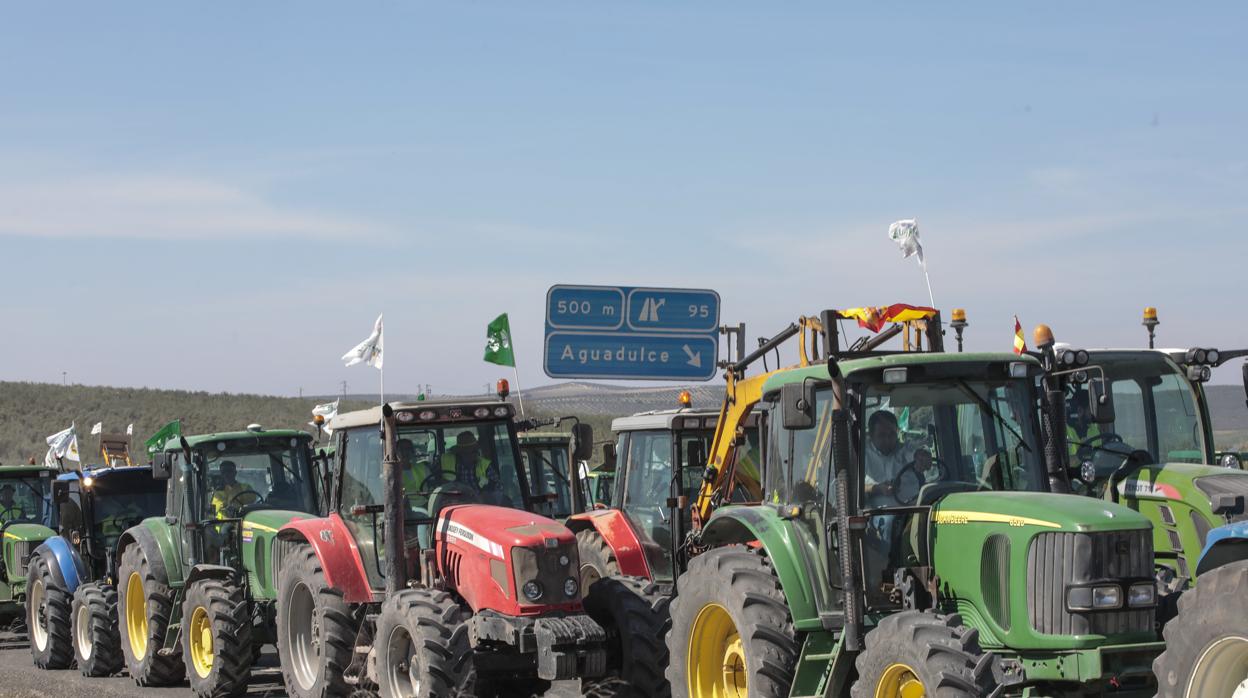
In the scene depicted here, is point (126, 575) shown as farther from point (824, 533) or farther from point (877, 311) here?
point (824, 533)

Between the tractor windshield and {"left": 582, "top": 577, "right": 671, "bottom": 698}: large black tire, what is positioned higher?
the tractor windshield

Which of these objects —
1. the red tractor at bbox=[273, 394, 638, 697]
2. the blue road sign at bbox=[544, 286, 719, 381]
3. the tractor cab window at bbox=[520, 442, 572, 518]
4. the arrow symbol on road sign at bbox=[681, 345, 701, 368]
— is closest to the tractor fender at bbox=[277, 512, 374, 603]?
the red tractor at bbox=[273, 394, 638, 697]

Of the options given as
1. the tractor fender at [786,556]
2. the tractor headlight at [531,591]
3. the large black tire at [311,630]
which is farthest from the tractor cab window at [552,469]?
the tractor fender at [786,556]

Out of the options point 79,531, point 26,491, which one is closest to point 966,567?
point 79,531

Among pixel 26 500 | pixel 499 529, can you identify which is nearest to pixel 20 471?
pixel 26 500

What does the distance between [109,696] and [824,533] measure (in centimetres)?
785

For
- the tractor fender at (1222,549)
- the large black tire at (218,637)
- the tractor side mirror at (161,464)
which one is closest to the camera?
the tractor fender at (1222,549)

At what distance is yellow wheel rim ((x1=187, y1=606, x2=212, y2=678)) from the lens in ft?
46.2

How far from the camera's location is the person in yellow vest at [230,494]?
1491 cm

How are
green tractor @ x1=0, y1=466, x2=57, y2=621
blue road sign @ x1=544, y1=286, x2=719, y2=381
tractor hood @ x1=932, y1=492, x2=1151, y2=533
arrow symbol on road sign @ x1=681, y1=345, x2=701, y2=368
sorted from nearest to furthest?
tractor hood @ x1=932, y1=492, x2=1151, y2=533 < green tractor @ x1=0, y1=466, x2=57, y2=621 < blue road sign @ x1=544, y1=286, x2=719, y2=381 < arrow symbol on road sign @ x1=681, y1=345, x2=701, y2=368

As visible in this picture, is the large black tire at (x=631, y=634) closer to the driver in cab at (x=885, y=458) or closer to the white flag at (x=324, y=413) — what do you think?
the driver in cab at (x=885, y=458)

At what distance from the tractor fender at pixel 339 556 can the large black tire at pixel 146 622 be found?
10.7 feet

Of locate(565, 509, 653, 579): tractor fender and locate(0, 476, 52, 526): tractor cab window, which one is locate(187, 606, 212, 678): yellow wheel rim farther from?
locate(0, 476, 52, 526): tractor cab window

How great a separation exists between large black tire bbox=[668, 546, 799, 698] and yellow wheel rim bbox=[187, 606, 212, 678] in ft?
19.8
